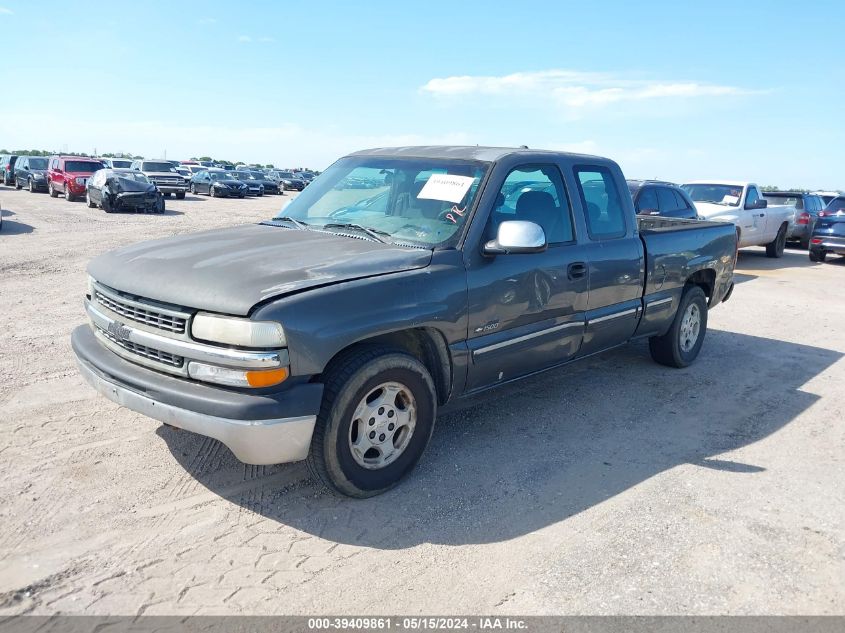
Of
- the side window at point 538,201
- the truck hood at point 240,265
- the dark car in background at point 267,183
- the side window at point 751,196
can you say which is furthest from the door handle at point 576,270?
the dark car in background at point 267,183

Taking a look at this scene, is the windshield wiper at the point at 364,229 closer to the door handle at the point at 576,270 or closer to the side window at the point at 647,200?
the door handle at the point at 576,270

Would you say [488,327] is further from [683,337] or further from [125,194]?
[125,194]

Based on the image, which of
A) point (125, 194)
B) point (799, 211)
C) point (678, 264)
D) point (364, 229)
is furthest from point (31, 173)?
point (678, 264)

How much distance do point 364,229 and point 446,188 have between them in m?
0.60

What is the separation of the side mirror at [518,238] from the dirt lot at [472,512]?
1377 mm

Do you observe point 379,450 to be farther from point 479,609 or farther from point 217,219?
point 217,219

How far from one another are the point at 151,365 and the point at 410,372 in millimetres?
1371

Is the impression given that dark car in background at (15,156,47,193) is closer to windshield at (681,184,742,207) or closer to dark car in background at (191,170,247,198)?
dark car in background at (191,170,247,198)

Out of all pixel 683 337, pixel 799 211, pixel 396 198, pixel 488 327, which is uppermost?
pixel 799 211

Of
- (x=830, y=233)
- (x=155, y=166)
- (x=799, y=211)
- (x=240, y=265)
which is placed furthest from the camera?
(x=155, y=166)

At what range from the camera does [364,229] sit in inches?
167

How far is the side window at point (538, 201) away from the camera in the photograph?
4305mm

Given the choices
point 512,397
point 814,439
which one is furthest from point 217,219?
point 814,439

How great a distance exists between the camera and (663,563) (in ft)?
10.4
